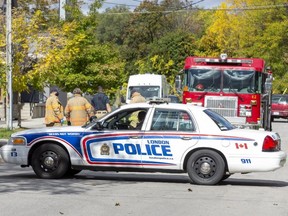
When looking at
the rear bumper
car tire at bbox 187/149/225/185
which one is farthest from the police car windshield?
the rear bumper

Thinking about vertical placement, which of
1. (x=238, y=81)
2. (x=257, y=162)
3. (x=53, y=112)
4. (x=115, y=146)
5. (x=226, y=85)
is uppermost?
(x=238, y=81)

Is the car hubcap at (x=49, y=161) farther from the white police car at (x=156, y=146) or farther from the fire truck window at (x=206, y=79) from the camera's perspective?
the fire truck window at (x=206, y=79)

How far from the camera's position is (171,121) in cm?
1375

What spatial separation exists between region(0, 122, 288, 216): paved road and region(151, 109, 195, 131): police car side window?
1013mm

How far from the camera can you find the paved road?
10.5 metres

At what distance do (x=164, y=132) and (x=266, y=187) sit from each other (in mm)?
2064

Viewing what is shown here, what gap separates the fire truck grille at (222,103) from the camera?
26109mm

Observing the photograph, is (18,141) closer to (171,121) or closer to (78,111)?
(171,121)

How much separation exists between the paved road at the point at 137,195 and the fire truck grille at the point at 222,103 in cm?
1061

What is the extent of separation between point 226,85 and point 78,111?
902 centimetres

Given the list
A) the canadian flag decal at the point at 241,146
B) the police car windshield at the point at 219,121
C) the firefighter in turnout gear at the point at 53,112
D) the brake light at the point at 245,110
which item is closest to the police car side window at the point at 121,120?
the police car windshield at the point at 219,121

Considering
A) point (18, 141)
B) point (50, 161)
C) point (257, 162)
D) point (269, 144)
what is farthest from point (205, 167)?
point (18, 141)

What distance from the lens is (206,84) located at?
86.1ft

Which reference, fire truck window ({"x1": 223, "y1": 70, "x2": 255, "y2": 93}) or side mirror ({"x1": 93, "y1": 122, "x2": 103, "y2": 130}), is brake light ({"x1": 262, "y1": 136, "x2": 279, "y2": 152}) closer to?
side mirror ({"x1": 93, "y1": 122, "x2": 103, "y2": 130})
